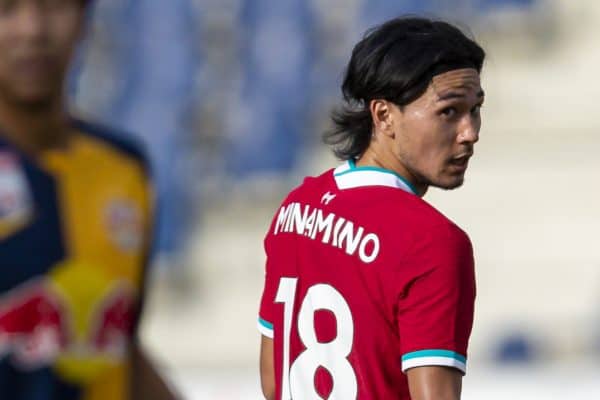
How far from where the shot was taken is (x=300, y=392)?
3342 millimetres

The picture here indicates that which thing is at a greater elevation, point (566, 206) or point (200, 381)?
point (566, 206)

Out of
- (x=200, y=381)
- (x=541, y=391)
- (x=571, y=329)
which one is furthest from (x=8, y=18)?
(x=571, y=329)

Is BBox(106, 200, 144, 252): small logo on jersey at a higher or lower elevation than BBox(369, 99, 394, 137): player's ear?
lower

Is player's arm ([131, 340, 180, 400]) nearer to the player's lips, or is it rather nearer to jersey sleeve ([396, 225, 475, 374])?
the player's lips

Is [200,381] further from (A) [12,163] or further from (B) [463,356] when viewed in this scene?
(A) [12,163]

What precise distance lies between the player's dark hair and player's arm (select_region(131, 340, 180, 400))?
101 centimetres

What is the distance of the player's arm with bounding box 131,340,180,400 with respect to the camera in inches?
93.4

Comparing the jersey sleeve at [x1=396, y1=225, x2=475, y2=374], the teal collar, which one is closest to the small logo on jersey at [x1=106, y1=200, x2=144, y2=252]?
the jersey sleeve at [x1=396, y1=225, x2=475, y2=374]

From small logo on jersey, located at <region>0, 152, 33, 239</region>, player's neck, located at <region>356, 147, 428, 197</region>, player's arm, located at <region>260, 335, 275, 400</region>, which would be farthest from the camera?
player's arm, located at <region>260, 335, 275, 400</region>

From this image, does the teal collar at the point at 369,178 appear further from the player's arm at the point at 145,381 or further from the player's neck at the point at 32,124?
the player's neck at the point at 32,124

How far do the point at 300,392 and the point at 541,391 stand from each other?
16.8 ft

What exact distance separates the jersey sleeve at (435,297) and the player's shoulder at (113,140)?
0.81 m

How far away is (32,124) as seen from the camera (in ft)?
7.22

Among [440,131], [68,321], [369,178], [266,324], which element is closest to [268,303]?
[266,324]
